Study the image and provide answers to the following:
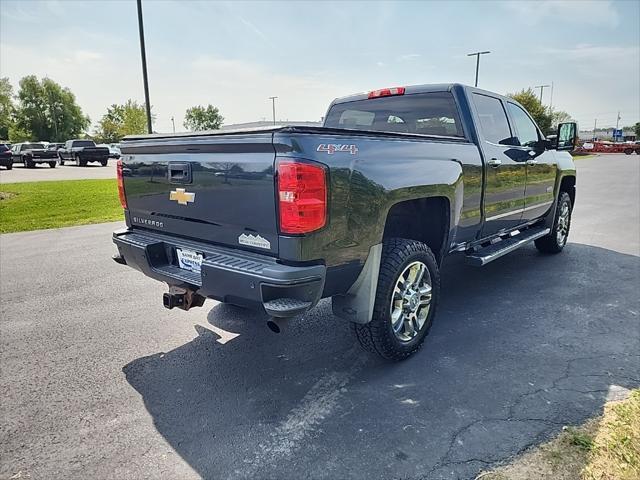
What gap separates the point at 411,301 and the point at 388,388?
2.30 ft

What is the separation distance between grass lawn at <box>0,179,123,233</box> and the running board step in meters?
7.99

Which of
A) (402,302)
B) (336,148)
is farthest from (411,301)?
(336,148)

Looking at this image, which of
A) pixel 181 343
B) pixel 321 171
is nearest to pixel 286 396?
pixel 181 343

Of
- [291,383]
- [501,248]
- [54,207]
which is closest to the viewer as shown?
[291,383]

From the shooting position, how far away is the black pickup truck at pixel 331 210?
2516mm

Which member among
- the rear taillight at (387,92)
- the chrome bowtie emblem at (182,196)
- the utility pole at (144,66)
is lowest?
the chrome bowtie emblem at (182,196)

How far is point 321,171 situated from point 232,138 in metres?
0.61

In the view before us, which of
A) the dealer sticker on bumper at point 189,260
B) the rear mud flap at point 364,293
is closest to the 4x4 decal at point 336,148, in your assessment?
the rear mud flap at point 364,293

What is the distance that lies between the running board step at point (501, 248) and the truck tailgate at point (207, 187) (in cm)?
230

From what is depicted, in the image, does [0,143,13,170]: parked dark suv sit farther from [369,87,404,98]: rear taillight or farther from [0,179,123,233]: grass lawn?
[369,87,404,98]: rear taillight

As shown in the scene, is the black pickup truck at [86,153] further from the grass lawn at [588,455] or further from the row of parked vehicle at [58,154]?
the grass lawn at [588,455]

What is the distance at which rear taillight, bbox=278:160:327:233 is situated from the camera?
2.45 m

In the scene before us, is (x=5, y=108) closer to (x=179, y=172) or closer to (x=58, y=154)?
(x=58, y=154)

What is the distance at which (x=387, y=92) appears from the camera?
4.57 m
